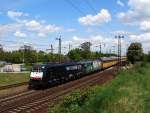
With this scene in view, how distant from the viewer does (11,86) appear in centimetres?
4762

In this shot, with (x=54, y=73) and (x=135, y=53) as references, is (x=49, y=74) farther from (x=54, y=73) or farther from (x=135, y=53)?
(x=135, y=53)

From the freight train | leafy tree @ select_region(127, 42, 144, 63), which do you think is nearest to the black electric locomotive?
the freight train

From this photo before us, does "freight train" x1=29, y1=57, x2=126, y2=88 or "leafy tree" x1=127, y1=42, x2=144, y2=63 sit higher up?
"leafy tree" x1=127, y1=42, x2=144, y2=63

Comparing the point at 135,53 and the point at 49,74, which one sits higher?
the point at 135,53

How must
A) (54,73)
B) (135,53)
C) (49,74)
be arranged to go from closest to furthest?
(49,74) < (54,73) < (135,53)

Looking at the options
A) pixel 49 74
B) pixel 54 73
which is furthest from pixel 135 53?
pixel 49 74

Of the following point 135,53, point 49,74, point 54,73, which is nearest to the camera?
point 49,74

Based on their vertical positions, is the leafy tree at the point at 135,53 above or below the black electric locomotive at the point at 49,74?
above

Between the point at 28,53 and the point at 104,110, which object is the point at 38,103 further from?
the point at 28,53

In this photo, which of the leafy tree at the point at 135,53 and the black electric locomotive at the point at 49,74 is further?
the leafy tree at the point at 135,53

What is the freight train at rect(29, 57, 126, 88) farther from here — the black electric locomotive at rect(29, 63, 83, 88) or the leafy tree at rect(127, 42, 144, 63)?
the leafy tree at rect(127, 42, 144, 63)

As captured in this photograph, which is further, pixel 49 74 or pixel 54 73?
pixel 54 73

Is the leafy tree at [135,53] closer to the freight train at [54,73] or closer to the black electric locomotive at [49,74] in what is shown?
the freight train at [54,73]

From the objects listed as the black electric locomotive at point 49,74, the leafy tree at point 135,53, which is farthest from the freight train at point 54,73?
the leafy tree at point 135,53
